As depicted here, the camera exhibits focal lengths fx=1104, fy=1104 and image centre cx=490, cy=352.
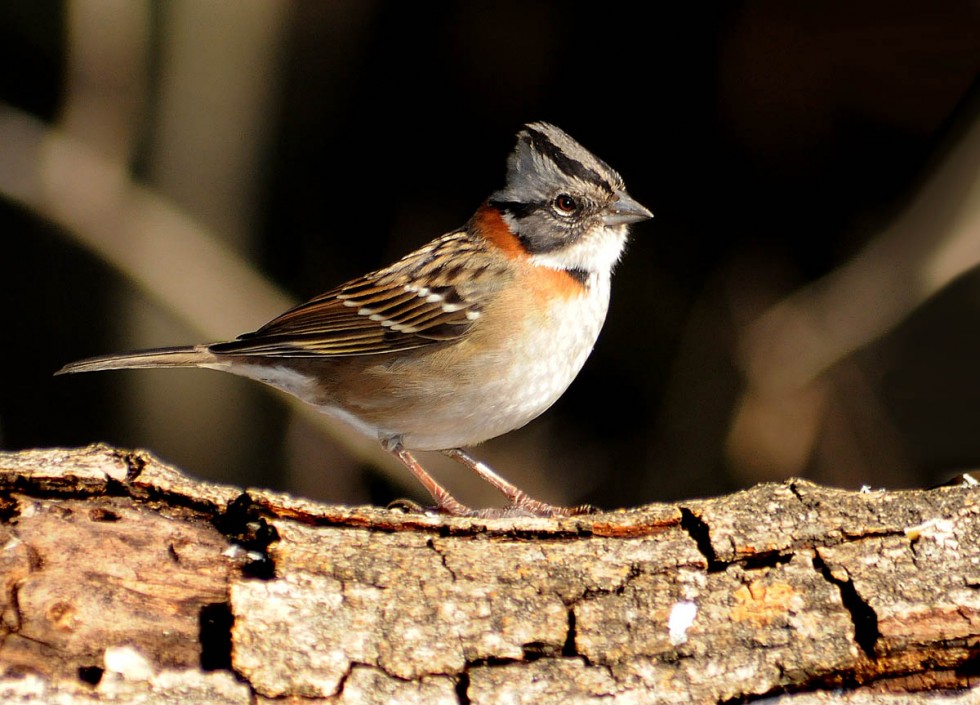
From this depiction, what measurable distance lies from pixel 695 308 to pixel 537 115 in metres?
1.71

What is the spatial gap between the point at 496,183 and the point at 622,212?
2147 millimetres

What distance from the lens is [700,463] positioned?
7.52m

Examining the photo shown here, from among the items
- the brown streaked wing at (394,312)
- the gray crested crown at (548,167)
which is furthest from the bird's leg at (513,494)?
the gray crested crown at (548,167)

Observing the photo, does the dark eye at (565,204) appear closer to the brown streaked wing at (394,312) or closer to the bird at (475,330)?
the bird at (475,330)

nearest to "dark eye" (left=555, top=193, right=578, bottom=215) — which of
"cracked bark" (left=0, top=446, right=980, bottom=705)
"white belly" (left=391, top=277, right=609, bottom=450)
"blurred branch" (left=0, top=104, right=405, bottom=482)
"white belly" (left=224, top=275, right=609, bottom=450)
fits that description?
"white belly" (left=224, top=275, right=609, bottom=450)

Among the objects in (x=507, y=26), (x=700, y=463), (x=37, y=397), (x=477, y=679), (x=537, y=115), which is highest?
(x=507, y=26)

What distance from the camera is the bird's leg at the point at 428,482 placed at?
16.1 feet

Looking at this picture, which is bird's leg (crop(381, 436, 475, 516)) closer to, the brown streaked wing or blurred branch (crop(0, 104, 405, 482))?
the brown streaked wing

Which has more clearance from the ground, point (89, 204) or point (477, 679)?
point (89, 204)

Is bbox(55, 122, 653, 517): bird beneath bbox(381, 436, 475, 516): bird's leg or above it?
above

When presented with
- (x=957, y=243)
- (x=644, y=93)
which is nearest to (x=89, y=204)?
(x=644, y=93)

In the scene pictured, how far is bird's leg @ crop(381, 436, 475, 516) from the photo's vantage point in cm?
492

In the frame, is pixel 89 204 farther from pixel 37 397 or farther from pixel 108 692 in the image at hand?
Result: pixel 108 692

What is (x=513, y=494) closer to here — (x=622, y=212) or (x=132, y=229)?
(x=622, y=212)
